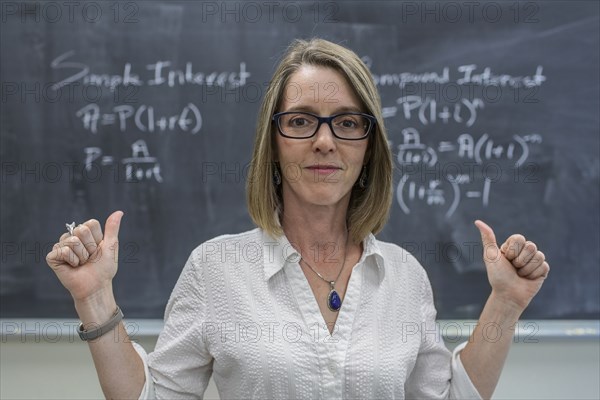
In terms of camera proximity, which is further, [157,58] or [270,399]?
[157,58]

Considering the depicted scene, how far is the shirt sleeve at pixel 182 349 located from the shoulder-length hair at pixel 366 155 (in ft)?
0.63

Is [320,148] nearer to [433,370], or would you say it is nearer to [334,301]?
[334,301]

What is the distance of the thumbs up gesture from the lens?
126 cm

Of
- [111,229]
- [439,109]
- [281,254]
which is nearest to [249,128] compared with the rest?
[439,109]

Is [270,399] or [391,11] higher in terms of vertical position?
[391,11]

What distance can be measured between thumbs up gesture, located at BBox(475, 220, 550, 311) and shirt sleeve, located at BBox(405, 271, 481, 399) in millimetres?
161

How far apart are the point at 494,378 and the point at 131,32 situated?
1292 millimetres

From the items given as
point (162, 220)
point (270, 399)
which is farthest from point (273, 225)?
point (162, 220)

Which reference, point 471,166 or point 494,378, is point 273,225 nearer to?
point 494,378

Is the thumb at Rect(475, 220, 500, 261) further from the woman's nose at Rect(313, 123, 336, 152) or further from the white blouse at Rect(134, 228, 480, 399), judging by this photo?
the woman's nose at Rect(313, 123, 336, 152)

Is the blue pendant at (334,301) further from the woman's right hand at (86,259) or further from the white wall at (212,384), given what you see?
the white wall at (212,384)

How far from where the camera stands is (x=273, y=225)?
4.39 feet

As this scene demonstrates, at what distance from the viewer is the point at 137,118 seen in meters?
1.85

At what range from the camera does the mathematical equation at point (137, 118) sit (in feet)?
6.04
